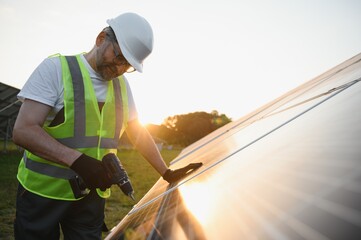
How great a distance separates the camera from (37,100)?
1.40 metres

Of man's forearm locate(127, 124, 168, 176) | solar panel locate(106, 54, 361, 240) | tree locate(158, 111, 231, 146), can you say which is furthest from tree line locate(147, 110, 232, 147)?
solar panel locate(106, 54, 361, 240)

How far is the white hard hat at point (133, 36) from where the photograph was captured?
167 centimetres

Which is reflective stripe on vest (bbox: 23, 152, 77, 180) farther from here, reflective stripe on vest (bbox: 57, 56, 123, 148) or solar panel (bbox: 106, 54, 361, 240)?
solar panel (bbox: 106, 54, 361, 240)

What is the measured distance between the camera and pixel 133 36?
66.6 inches

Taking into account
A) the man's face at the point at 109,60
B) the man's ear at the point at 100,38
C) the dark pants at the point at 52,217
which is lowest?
the dark pants at the point at 52,217

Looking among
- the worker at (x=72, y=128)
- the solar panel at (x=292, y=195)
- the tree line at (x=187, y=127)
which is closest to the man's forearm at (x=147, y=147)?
the worker at (x=72, y=128)

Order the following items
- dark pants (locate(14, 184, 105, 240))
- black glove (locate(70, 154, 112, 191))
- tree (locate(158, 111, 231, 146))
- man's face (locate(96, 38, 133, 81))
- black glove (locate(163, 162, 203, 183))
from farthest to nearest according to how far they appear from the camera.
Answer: tree (locate(158, 111, 231, 146)), black glove (locate(163, 162, 203, 183)), man's face (locate(96, 38, 133, 81)), dark pants (locate(14, 184, 105, 240)), black glove (locate(70, 154, 112, 191))

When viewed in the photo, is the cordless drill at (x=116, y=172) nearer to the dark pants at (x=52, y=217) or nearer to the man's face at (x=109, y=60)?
the dark pants at (x=52, y=217)

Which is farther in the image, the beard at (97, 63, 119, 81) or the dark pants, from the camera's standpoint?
the beard at (97, 63, 119, 81)

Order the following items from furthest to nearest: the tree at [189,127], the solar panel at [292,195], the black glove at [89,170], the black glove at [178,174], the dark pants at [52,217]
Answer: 1. the tree at [189,127]
2. the black glove at [178,174]
3. the dark pants at [52,217]
4. the black glove at [89,170]
5. the solar panel at [292,195]

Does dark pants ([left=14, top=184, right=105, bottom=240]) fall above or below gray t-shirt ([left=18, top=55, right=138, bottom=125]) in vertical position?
below

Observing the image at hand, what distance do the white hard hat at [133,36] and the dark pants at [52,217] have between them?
921 millimetres

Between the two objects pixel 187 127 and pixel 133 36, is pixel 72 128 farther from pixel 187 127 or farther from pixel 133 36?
pixel 187 127

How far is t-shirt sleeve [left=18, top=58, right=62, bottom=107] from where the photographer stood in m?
1.41
